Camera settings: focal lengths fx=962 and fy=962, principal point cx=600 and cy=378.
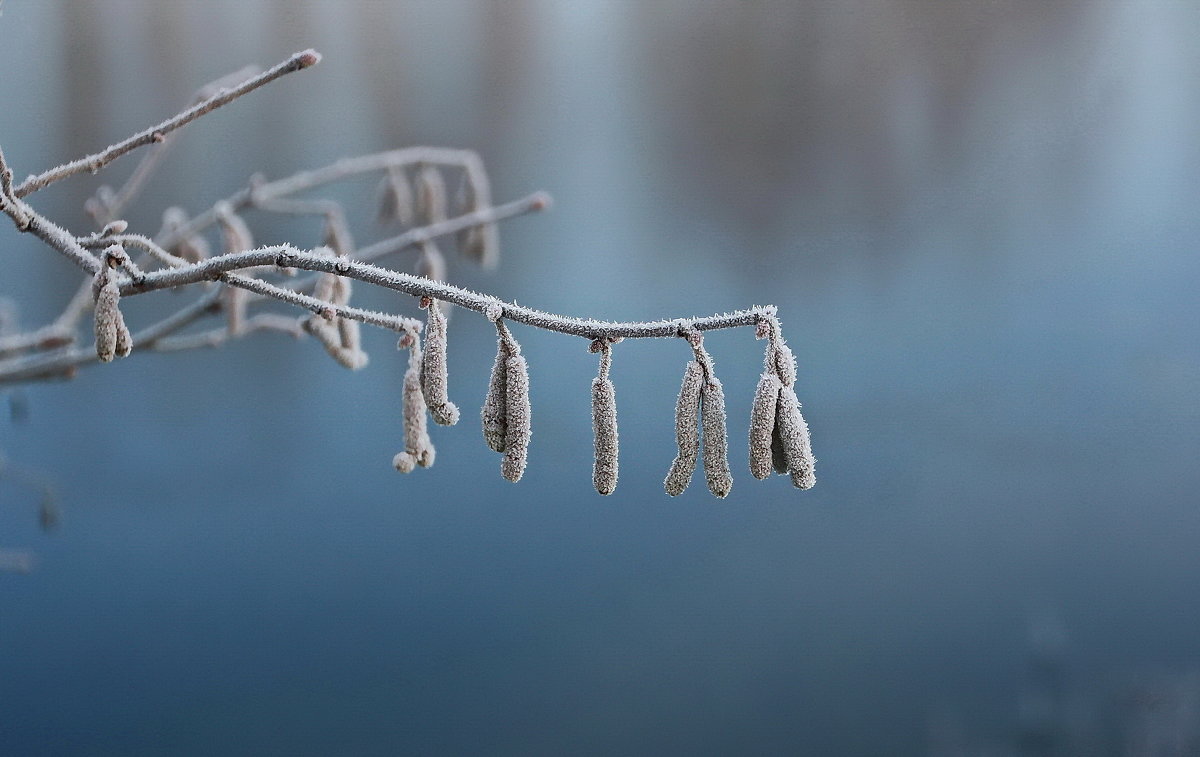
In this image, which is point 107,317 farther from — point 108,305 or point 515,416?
point 515,416

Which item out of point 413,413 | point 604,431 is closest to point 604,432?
point 604,431

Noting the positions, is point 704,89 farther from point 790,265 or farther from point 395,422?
point 395,422

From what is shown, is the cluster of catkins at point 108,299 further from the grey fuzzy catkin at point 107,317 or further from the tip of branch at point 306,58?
the tip of branch at point 306,58

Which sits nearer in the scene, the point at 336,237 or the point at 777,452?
the point at 777,452

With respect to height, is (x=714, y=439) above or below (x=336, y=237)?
below

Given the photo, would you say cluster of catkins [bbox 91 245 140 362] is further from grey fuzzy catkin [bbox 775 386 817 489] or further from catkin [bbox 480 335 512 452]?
grey fuzzy catkin [bbox 775 386 817 489]
